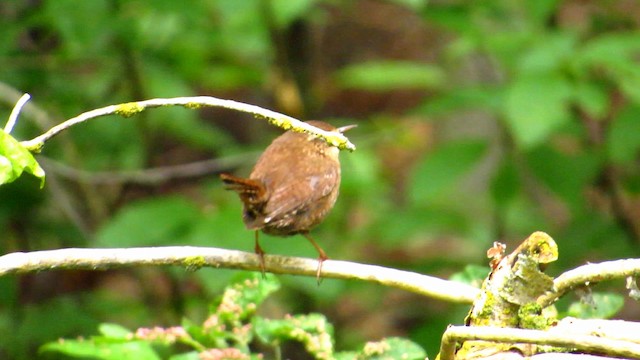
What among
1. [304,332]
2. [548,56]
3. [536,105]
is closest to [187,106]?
[304,332]

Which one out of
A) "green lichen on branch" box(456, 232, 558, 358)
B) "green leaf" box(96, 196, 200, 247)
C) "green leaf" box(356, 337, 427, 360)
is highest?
"green leaf" box(96, 196, 200, 247)

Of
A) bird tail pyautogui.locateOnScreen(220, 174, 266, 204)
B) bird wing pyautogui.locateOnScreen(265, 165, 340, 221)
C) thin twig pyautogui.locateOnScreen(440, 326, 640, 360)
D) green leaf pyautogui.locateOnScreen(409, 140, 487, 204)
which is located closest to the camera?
thin twig pyautogui.locateOnScreen(440, 326, 640, 360)

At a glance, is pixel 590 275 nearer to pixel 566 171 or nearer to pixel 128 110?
pixel 128 110

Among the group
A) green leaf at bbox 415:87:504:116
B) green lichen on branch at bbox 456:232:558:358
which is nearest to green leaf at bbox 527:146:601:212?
green leaf at bbox 415:87:504:116

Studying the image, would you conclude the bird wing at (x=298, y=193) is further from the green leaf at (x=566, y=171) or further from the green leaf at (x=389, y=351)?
the green leaf at (x=566, y=171)

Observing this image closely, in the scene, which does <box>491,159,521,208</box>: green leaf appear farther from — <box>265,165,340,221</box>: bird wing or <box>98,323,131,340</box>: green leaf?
<box>98,323,131,340</box>: green leaf

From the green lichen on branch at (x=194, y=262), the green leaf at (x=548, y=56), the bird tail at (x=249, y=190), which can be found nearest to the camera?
the green lichen on branch at (x=194, y=262)

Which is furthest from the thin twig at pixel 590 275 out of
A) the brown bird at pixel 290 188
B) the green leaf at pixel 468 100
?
the green leaf at pixel 468 100
